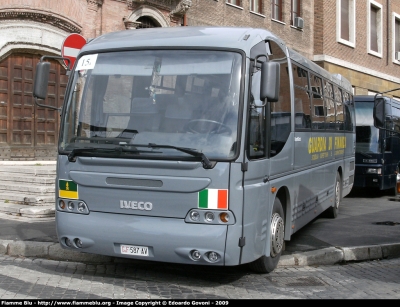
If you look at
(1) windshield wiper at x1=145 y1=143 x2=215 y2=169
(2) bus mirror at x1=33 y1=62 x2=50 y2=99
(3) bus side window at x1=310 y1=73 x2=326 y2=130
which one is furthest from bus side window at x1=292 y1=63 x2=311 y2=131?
(2) bus mirror at x1=33 y1=62 x2=50 y2=99

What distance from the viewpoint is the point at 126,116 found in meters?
6.34

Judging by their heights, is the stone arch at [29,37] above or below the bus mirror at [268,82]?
above

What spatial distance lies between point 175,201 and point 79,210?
113 centimetres

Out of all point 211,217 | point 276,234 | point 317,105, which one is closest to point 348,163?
point 317,105

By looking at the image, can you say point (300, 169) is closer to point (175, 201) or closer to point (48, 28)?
point (175, 201)

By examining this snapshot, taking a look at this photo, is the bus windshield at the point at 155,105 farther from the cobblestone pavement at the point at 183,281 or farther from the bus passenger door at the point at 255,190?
the cobblestone pavement at the point at 183,281

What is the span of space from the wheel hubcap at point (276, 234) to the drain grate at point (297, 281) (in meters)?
0.31

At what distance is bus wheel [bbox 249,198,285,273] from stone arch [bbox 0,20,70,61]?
9.73 m

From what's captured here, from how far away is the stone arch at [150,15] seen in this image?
17.5 meters

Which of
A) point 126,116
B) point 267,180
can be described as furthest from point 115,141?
point 267,180

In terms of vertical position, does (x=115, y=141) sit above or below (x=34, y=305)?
above

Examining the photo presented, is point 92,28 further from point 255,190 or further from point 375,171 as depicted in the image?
point 255,190

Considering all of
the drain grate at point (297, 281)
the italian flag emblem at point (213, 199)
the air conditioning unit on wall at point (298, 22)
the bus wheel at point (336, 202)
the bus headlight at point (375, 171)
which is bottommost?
the drain grate at point (297, 281)

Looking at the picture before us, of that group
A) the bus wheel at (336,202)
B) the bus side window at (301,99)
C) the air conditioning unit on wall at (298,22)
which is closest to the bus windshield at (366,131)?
the bus wheel at (336,202)
